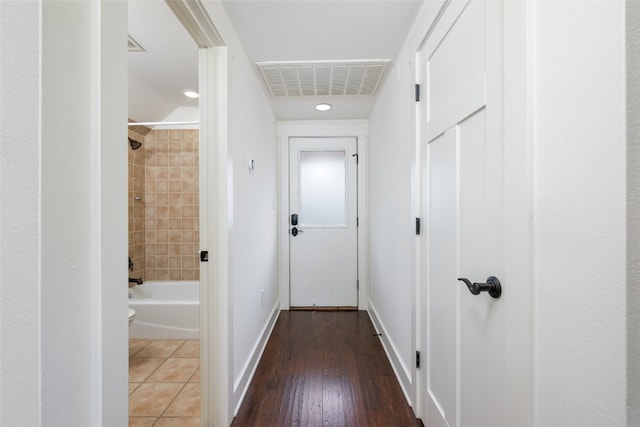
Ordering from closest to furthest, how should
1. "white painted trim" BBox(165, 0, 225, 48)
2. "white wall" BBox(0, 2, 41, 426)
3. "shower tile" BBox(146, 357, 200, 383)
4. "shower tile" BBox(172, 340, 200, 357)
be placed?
"white wall" BBox(0, 2, 41, 426), "white painted trim" BBox(165, 0, 225, 48), "shower tile" BBox(146, 357, 200, 383), "shower tile" BBox(172, 340, 200, 357)

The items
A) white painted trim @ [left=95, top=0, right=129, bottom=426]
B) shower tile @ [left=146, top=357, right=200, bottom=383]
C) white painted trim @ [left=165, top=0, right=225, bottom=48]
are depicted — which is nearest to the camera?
white painted trim @ [left=95, top=0, right=129, bottom=426]

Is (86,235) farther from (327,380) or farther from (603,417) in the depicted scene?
(327,380)

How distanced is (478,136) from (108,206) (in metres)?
1.16

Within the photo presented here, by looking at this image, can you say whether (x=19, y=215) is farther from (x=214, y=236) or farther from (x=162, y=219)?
(x=162, y=219)

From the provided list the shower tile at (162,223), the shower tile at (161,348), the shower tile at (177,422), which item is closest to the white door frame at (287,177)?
the shower tile at (161,348)

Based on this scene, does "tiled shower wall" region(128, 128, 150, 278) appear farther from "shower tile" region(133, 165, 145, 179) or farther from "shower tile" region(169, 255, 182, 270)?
"shower tile" region(169, 255, 182, 270)

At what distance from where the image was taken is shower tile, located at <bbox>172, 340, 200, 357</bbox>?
7.33 feet

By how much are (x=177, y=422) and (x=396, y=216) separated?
1.86 meters

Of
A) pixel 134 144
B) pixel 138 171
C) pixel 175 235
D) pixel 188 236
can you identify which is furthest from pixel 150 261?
pixel 134 144

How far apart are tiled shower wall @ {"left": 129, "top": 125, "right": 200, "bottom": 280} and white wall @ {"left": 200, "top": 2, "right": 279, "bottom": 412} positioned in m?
1.09

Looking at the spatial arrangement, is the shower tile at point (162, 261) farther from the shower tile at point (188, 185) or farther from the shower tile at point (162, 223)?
the shower tile at point (188, 185)

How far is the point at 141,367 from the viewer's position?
205cm

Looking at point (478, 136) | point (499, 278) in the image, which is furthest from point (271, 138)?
point (499, 278)

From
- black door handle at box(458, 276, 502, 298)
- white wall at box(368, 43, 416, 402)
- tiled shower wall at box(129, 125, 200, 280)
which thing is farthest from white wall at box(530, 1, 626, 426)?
tiled shower wall at box(129, 125, 200, 280)
